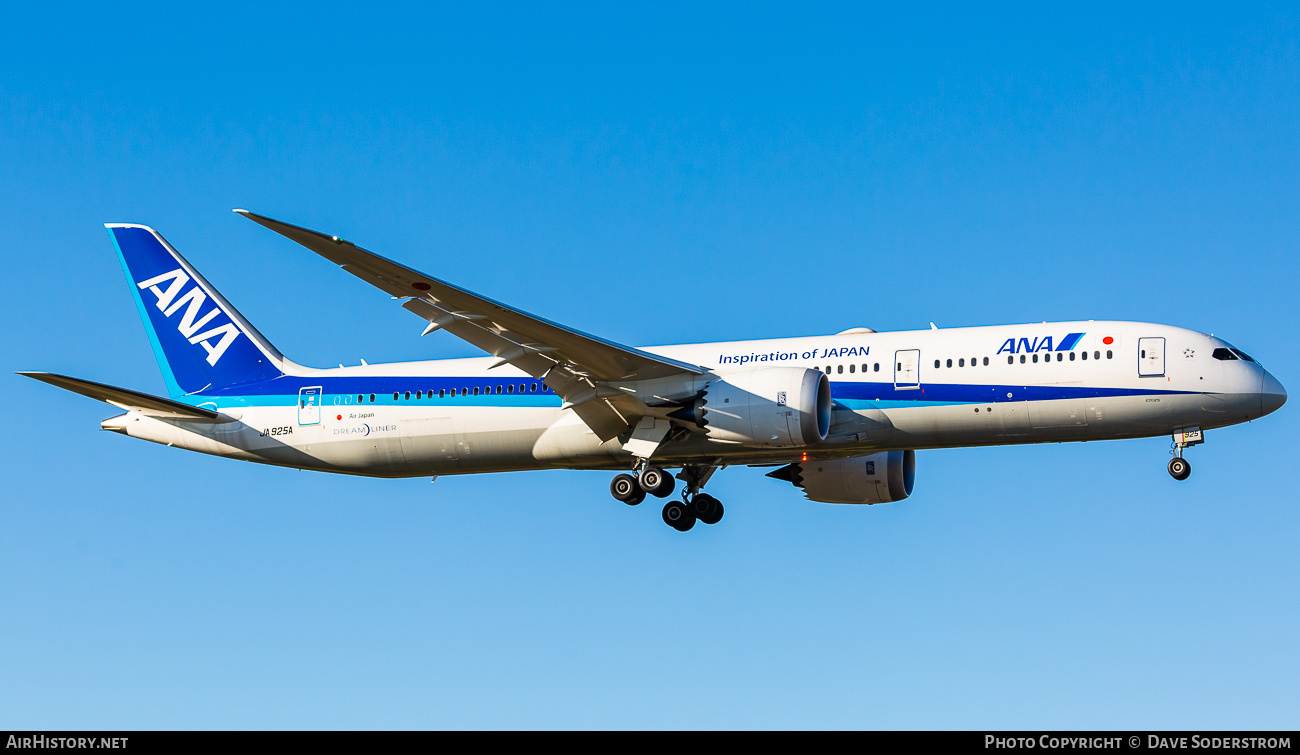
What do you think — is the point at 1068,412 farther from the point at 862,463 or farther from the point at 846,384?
the point at 862,463

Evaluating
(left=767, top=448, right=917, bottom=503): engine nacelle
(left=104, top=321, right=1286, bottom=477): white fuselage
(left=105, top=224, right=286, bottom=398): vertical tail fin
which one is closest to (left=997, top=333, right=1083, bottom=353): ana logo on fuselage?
(left=104, top=321, right=1286, bottom=477): white fuselage

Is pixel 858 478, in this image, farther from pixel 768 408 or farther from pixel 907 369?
pixel 768 408

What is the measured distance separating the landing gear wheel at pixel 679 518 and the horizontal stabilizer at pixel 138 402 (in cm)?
1249

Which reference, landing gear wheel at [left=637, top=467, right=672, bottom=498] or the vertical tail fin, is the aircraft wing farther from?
the vertical tail fin

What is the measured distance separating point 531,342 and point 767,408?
5638 mm

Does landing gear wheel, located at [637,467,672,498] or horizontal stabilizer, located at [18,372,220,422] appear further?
landing gear wheel, located at [637,467,672,498]

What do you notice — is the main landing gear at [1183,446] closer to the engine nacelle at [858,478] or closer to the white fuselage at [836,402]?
the white fuselage at [836,402]

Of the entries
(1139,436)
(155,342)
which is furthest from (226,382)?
(1139,436)

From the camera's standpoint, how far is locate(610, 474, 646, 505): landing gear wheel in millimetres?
35219

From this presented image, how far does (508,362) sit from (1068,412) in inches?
505

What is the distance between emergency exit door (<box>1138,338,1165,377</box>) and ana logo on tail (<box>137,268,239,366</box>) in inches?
962

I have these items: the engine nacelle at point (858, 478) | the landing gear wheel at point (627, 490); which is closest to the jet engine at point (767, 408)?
the landing gear wheel at point (627, 490)

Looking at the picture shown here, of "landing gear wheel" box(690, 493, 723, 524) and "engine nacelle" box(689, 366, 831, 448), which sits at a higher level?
"engine nacelle" box(689, 366, 831, 448)
